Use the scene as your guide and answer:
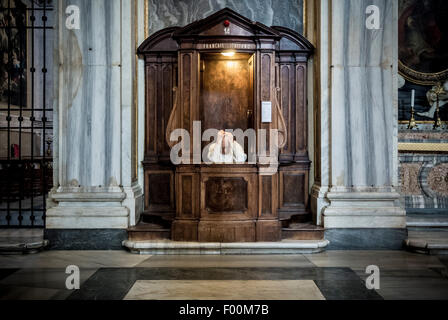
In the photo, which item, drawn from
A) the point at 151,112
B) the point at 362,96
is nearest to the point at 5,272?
the point at 151,112

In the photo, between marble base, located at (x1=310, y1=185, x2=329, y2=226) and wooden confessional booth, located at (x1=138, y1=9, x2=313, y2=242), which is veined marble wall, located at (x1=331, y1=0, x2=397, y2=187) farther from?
wooden confessional booth, located at (x1=138, y1=9, x2=313, y2=242)

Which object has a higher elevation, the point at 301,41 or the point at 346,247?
the point at 301,41

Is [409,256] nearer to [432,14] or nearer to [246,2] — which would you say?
[246,2]

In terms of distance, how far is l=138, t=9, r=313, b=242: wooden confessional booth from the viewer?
5.59 meters

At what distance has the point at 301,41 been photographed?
6262 mm

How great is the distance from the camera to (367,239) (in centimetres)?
575

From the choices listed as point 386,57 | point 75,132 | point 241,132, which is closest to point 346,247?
point 241,132

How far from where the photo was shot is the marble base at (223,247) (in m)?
5.43

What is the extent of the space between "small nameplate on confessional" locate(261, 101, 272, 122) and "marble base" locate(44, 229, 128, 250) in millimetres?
2455

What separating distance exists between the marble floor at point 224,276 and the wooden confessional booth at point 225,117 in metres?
0.58

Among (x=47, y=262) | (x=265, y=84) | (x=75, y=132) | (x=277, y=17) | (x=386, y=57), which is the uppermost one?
(x=277, y=17)

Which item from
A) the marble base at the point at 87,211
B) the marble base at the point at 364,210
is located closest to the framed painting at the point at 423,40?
the marble base at the point at 364,210

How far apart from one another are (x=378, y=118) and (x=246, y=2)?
Result: 8.72 ft

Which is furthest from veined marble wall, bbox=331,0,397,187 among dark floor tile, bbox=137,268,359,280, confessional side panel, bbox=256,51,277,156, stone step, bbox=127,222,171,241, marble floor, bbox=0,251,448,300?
stone step, bbox=127,222,171,241
